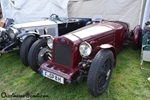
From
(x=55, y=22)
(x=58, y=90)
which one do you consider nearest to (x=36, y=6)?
(x=55, y=22)

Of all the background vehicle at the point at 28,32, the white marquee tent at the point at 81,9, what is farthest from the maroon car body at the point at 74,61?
the white marquee tent at the point at 81,9

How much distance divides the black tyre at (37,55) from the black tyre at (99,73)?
3.90 feet

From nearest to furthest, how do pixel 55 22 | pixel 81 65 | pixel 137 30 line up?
1. pixel 81 65
2. pixel 137 30
3. pixel 55 22

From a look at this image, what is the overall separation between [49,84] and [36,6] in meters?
4.88

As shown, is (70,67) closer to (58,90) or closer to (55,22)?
(58,90)

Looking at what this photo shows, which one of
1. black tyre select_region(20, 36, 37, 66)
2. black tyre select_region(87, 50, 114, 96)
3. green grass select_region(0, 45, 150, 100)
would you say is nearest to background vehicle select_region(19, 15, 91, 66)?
black tyre select_region(20, 36, 37, 66)

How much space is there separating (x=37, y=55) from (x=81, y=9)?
4117mm

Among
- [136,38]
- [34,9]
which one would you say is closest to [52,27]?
[136,38]

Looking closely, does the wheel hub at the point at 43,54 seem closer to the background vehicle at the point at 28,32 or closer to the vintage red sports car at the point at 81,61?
the vintage red sports car at the point at 81,61

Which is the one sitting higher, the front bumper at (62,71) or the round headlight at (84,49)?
the round headlight at (84,49)

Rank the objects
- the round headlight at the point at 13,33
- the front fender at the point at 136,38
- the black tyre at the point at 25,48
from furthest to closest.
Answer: the front fender at the point at 136,38 → the round headlight at the point at 13,33 → the black tyre at the point at 25,48

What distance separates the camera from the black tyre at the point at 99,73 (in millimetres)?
2154

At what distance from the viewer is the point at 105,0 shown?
5844 mm

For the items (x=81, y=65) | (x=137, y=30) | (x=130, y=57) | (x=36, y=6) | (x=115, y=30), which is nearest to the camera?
(x=81, y=65)
